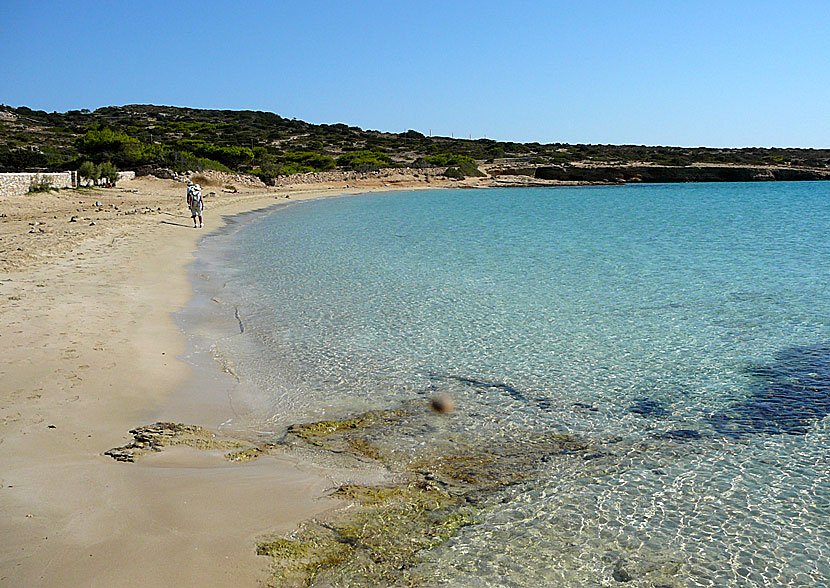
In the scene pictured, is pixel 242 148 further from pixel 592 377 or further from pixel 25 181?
pixel 592 377

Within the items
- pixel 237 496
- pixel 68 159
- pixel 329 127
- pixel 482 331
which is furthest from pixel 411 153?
pixel 237 496

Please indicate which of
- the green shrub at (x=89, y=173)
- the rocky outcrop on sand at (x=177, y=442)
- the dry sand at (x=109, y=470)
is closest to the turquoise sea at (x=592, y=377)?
the rocky outcrop on sand at (x=177, y=442)

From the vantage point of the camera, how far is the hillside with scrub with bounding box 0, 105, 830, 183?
43812 millimetres

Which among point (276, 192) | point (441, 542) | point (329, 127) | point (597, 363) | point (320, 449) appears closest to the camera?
point (441, 542)

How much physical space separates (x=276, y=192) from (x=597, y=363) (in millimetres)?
42161

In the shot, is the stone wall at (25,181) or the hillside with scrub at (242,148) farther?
the hillside with scrub at (242,148)

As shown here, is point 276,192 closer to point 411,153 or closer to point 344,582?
point 411,153

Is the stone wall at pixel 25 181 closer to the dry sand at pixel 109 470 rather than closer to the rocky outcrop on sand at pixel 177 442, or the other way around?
the dry sand at pixel 109 470

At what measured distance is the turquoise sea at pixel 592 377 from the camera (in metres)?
4.35

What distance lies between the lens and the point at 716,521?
4.67 metres

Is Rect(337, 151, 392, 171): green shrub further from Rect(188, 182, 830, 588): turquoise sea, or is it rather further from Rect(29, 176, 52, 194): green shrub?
Rect(188, 182, 830, 588): turquoise sea

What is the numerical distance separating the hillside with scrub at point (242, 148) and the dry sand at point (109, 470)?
85.8 ft

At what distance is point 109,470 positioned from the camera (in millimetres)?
4953

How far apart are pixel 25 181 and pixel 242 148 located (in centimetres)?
3355
